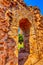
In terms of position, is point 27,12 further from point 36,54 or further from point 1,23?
point 1,23

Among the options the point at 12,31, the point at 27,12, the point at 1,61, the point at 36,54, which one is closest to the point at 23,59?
the point at 36,54

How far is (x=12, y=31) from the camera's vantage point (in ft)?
18.3

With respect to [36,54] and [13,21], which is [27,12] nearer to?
[13,21]

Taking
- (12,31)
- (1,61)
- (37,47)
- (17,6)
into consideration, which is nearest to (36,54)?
(37,47)

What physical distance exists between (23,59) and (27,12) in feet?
6.77

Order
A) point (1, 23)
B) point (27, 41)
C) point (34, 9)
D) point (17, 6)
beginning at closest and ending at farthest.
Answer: point (1, 23) → point (17, 6) → point (27, 41) → point (34, 9)

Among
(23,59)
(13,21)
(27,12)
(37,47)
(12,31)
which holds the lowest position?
(23,59)

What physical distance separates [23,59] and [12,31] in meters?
1.45

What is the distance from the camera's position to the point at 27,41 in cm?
674

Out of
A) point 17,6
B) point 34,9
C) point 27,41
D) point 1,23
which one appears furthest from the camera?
point 34,9

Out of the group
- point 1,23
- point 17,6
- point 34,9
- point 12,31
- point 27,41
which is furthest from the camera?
point 34,9

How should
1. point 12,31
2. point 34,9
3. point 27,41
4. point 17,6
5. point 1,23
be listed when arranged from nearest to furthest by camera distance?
point 1,23
point 12,31
point 17,6
point 27,41
point 34,9

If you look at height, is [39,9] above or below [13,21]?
above

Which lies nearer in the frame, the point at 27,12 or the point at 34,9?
the point at 27,12
